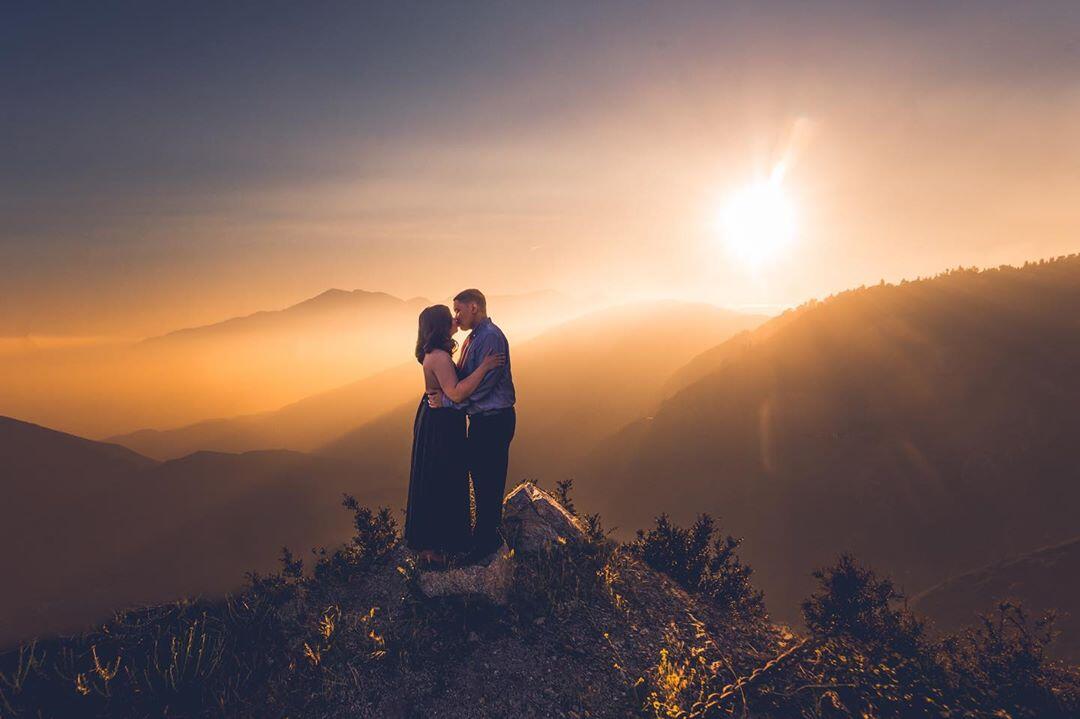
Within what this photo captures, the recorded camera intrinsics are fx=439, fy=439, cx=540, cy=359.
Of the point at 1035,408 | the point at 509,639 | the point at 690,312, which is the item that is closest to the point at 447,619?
the point at 509,639

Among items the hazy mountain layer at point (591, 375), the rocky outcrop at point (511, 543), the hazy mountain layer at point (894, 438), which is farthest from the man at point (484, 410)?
the hazy mountain layer at point (591, 375)

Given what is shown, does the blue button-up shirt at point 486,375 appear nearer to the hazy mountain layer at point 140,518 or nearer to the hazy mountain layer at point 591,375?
the hazy mountain layer at point 140,518

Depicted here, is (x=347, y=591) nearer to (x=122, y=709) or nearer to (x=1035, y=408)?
(x=122, y=709)

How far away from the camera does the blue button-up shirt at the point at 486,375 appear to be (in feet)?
16.2

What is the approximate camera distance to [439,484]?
5180 millimetres

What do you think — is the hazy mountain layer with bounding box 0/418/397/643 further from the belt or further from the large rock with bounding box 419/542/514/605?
the belt

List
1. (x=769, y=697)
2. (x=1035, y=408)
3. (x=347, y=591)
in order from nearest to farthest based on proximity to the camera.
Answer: (x=769, y=697) < (x=347, y=591) < (x=1035, y=408)

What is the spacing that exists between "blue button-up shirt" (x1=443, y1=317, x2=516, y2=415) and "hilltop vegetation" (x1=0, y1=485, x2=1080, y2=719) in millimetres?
2383

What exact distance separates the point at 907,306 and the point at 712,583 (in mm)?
40743

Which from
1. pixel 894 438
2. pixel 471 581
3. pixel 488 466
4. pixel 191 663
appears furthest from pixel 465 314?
pixel 894 438

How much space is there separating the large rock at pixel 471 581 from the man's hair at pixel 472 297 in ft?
10.1

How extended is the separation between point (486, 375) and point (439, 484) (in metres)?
1.43

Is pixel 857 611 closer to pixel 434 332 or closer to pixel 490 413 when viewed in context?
pixel 490 413

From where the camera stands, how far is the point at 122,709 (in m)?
3.73
